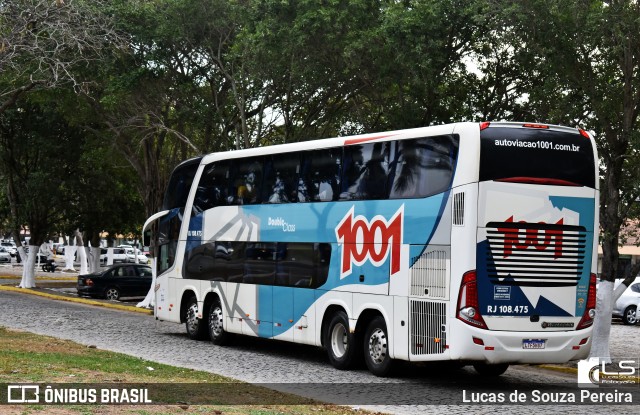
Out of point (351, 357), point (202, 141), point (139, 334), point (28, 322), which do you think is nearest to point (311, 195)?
point (351, 357)

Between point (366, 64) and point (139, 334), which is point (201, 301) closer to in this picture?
point (139, 334)

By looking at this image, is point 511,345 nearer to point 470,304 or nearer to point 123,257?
point 470,304

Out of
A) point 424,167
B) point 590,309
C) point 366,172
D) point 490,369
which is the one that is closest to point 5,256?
point 366,172

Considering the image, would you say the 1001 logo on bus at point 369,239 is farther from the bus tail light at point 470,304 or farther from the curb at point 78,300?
the curb at point 78,300

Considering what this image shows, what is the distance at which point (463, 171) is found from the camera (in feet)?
52.6

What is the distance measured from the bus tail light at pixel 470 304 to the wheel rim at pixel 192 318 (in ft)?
31.9

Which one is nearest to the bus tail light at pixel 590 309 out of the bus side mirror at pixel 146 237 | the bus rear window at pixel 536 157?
the bus rear window at pixel 536 157

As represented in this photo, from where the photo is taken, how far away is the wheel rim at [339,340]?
19.0 metres

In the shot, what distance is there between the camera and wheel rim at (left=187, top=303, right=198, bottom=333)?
24.2 meters

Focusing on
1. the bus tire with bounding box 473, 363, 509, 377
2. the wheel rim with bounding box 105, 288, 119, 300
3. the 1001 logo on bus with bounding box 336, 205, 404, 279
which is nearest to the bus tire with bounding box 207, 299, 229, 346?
the 1001 logo on bus with bounding box 336, 205, 404, 279

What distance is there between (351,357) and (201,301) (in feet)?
21.0

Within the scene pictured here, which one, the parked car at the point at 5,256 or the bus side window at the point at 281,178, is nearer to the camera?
the bus side window at the point at 281,178

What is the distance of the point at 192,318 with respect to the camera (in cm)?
2436

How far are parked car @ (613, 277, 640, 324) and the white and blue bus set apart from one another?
767 inches
